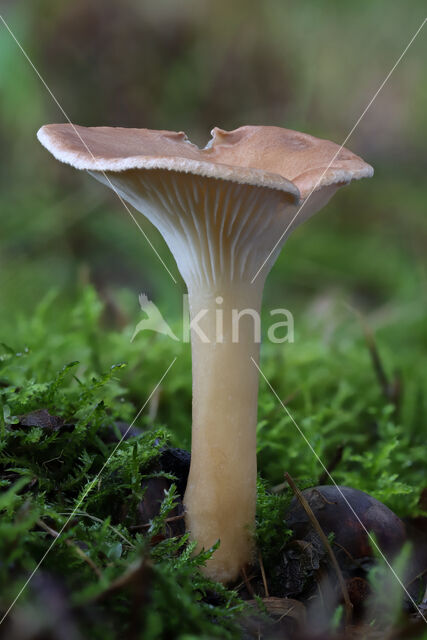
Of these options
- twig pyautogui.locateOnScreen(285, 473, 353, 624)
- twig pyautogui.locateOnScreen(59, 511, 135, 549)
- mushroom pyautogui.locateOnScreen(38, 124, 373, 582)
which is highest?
mushroom pyautogui.locateOnScreen(38, 124, 373, 582)

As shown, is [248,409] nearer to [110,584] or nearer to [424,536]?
[110,584]

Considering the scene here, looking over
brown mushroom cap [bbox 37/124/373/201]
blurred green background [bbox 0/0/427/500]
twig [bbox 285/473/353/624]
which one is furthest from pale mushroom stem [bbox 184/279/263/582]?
blurred green background [bbox 0/0/427/500]

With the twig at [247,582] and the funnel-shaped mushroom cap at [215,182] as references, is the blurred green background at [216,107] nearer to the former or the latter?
the funnel-shaped mushroom cap at [215,182]

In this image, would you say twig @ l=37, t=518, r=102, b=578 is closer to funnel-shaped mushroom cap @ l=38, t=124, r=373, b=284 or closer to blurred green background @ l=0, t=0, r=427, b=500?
funnel-shaped mushroom cap @ l=38, t=124, r=373, b=284

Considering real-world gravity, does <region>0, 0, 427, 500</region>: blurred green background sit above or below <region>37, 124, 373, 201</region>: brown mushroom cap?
above

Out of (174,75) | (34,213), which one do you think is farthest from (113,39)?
(34,213)

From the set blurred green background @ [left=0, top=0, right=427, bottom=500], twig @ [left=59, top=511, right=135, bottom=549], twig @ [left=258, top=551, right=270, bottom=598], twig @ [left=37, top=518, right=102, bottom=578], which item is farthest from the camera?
blurred green background @ [left=0, top=0, right=427, bottom=500]

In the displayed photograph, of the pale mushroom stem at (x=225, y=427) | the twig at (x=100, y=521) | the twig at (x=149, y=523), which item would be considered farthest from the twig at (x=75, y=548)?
the pale mushroom stem at (x=225, y=427)

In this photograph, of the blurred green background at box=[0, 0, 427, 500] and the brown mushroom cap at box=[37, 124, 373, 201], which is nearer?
the brown mushroom cap at box=[37, 124, 373, 201]

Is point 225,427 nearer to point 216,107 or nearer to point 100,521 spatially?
point 100,521
